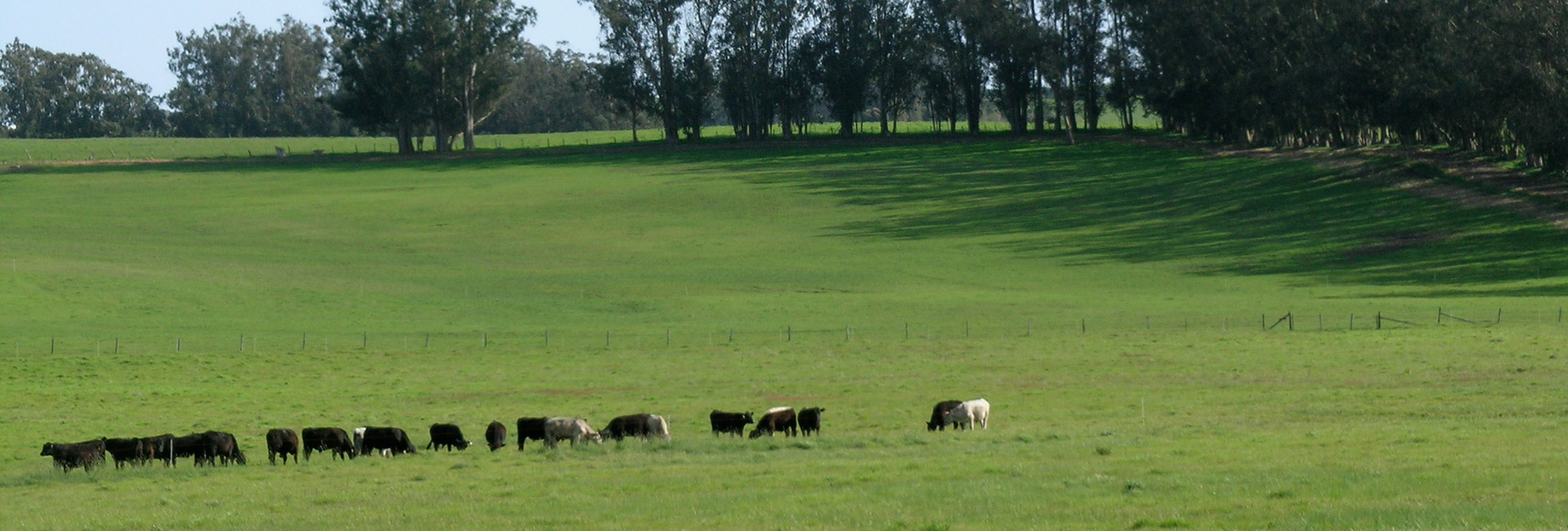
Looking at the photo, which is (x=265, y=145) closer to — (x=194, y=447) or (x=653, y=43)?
(x=653, y=43)

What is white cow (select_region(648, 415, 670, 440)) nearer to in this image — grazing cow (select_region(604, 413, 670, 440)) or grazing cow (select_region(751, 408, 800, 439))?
grazing cow (select_region(604, 413, 670, 440))

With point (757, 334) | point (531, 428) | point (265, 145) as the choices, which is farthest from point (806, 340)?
point (265, 145)

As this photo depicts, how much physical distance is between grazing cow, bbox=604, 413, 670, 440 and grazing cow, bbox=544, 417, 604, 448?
0.38m

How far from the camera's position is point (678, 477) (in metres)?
21.9

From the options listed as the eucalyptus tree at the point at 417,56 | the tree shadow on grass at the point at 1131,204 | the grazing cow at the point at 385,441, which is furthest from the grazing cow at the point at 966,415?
the eucalyptus tree at the point at 417,56

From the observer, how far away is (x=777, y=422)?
29.6 metres

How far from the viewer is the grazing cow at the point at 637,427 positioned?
28562 mm

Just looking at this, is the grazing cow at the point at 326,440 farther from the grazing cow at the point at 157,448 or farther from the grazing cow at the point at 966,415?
the grazing cow at the point at 966,415

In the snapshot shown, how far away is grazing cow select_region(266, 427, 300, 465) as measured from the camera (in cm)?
2717

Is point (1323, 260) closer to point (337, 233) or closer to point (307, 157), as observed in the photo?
point (337, 233)

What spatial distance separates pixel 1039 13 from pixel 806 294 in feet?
254

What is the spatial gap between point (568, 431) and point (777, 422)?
13.7 feet

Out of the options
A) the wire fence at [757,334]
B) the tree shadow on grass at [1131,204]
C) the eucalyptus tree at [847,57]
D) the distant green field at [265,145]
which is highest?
the eucalyptus tree at [847,57]

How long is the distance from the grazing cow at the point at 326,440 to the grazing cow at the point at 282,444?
0.25 metres
